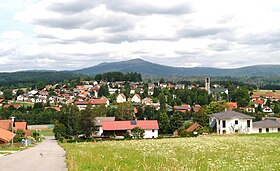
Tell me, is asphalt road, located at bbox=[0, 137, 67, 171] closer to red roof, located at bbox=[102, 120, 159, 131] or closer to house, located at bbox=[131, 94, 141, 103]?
red roof, located at bbox=[102, 120, 159, 131]

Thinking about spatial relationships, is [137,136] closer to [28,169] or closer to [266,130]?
[266,130]

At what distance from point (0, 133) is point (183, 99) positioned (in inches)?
4408

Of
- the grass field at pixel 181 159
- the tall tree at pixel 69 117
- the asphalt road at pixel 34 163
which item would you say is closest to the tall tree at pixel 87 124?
the tall tree at pixel 69 117

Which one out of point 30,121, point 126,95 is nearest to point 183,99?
point 126,95

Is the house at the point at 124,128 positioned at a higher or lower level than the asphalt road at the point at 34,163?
lower

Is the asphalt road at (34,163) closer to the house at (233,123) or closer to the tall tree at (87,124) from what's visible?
the tall tree at (87,124)

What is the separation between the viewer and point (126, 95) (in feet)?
619

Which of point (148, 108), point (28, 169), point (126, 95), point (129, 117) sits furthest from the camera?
point (126, 95)

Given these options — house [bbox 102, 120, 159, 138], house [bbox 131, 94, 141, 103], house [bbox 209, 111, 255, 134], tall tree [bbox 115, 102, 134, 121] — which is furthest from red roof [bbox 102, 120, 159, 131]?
house [bbox 131, 94, 141, 103]

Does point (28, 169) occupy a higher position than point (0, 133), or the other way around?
point (28, 169)

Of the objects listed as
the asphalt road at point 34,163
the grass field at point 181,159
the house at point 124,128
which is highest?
the grass field at point 181,159

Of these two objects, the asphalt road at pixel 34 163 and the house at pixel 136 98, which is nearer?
the asphalt road at pixel 34 163

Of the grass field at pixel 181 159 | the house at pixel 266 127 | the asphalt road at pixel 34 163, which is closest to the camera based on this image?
the grass field at pixel 181 159

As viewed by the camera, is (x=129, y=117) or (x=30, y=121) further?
(x=30, y=121)
